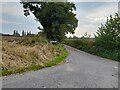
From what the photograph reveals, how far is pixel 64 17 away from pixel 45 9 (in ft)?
11.8

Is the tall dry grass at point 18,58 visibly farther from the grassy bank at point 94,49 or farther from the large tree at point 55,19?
the large tree at point 55,19

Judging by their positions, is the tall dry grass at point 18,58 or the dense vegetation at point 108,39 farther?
the dense vegetation at point 108,39

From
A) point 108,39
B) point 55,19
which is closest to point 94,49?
point 108,39

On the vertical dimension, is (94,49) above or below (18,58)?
below

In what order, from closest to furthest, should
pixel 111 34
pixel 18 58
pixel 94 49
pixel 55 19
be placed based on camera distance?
pixel 18 58 → pixel 111 34 → pixel 94 49 → pixel 55 19

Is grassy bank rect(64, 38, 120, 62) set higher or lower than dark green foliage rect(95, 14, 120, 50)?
lower

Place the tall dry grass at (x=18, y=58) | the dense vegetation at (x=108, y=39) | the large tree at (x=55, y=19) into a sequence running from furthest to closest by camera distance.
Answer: the large tree at (x=55, y=19)
the dense vegetation at (x=108, y=39)
the tall dry grass at (x=18, y=58)

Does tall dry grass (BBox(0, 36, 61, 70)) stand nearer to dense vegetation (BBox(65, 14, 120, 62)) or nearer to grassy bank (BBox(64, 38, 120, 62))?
grassy bank (BBox(64, 38, 120, 62))

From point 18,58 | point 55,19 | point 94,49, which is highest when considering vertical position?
point 55,19

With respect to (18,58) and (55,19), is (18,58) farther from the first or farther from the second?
(55,19)

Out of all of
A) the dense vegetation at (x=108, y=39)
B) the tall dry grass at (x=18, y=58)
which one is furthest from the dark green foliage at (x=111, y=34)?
the tall dry grass at (x=18, y=58)

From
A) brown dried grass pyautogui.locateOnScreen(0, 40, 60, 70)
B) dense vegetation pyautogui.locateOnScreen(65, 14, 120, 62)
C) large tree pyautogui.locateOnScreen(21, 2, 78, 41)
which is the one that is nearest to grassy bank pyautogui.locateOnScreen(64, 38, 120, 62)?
dense vegetation pyautogui.locateOnScreen(65, 14, 120, 62)

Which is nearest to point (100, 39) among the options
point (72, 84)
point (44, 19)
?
point (44, 19)

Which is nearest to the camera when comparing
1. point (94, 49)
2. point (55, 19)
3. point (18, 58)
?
point (18, 58)
